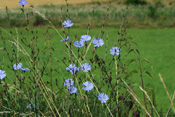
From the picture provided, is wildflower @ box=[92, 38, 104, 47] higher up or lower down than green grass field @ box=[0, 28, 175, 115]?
lower down

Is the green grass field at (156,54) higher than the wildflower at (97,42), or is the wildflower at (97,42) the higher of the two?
the green grass field at (156,54)

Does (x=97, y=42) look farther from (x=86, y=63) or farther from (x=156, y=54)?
(x=156, y=54)

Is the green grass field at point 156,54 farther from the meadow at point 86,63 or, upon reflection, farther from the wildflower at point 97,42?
the wildflower at point 97,42

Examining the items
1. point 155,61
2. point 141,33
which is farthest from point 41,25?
point 155,61

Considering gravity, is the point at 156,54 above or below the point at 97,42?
above

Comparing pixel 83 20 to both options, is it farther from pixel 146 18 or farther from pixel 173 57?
pixel 173 57

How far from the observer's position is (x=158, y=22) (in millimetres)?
10477

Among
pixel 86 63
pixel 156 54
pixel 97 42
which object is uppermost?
pixel 156 54

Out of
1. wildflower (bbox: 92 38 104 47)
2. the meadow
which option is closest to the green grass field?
the meadow

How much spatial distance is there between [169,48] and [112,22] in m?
3.57

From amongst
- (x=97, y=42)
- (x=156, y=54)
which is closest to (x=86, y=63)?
(x=97, y=42)

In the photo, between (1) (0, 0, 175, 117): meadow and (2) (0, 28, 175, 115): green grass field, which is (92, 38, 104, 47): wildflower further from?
(2) (0, 28, 175, 115): green grass field

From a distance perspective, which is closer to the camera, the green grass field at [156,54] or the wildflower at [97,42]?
the wildflower at [97,42]

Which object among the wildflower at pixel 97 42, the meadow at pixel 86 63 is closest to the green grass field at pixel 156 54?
the meadow at pixel 86 63
